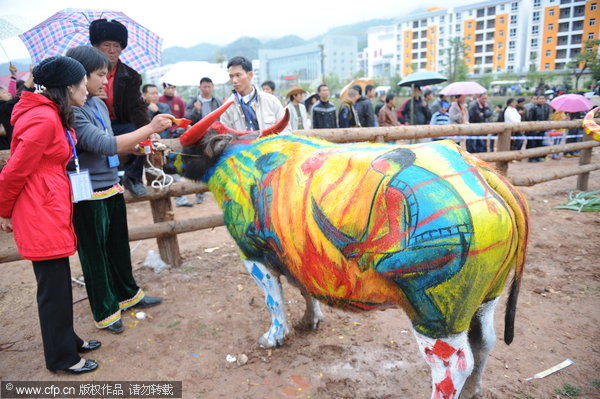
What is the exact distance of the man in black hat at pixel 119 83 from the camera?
9.20ft

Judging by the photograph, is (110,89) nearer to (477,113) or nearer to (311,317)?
(311,317)

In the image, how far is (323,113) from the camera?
7168 millimetres

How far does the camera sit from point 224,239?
503cm

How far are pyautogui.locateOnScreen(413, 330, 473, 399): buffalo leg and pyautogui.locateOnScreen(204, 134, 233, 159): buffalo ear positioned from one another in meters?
1.72

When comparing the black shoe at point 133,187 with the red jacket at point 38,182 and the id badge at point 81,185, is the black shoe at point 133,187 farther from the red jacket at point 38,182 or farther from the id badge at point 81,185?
the red jacket at point 38,182

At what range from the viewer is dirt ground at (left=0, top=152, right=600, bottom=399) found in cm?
235

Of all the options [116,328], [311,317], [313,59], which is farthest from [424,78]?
[313,59]

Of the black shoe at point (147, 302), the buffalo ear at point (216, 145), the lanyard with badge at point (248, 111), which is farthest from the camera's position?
the lanyard with badge at point (248, 111)

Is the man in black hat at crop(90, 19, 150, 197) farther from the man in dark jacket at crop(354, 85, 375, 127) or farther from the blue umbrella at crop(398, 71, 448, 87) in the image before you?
the blue umbrella at crop(398, 71, 448, 87)

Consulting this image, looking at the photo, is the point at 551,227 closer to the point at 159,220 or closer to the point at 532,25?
the point at 159,220

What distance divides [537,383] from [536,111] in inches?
385

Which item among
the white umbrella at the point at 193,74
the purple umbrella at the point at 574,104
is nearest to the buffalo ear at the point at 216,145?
the white umbrella at the point at 193,74

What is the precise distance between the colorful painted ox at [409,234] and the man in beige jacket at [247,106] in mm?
1347

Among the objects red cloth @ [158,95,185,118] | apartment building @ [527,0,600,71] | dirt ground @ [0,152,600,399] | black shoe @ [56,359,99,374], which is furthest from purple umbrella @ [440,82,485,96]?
black shoe @ [56,359,99,374]
